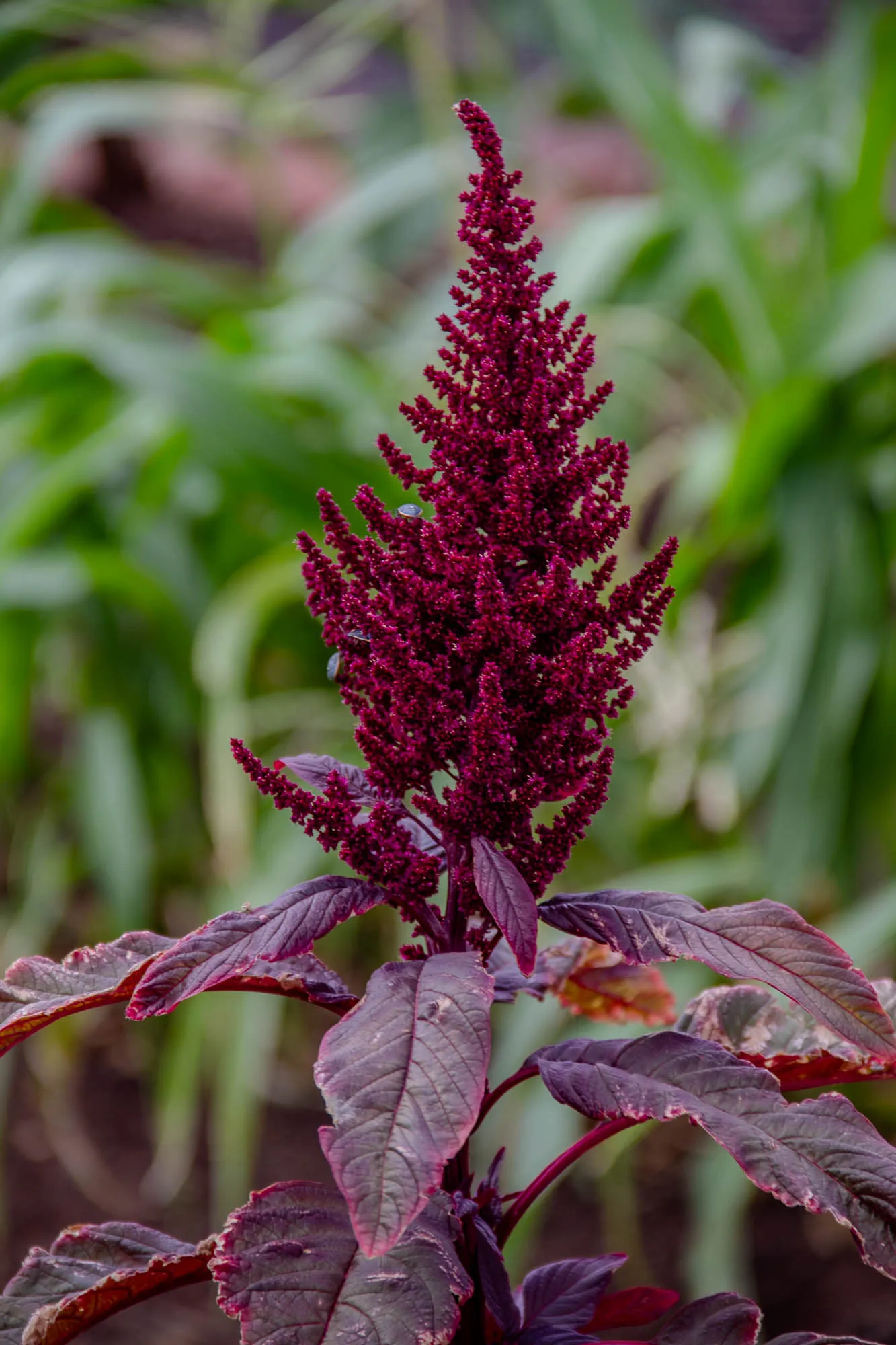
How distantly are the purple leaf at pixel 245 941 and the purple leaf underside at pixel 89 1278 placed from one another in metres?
0.09

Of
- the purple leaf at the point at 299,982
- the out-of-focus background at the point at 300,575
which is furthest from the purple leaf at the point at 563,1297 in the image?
the out-of-focus background at the point at 300,575

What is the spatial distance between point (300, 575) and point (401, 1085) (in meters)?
1.16

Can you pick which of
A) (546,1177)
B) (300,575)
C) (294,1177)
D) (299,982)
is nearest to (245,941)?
(299,982)

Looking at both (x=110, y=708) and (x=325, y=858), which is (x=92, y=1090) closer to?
(x=110, y=708)

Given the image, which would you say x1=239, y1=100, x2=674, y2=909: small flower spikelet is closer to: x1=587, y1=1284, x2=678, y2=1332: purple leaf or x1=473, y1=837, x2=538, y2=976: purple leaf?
x1=473, y1=837, x2=538, y2=976: purple leaf

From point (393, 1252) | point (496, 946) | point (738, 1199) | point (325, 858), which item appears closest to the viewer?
point (393, 1252)

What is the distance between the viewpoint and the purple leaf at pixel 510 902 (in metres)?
0.39

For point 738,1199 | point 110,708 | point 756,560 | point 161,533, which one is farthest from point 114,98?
point 738,1199

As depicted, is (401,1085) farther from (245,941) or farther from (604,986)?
(604,986)

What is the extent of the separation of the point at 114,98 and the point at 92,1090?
1375mm

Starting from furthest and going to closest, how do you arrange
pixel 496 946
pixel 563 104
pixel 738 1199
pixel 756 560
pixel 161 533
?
pixel 563 104 < pixel 161 533 < pixel 756 560 < pixel 738 1199 < pixel 496 946

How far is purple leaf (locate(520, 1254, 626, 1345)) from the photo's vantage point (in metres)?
0.44

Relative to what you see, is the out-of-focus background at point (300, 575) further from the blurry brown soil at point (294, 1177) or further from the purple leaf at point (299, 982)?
the purple leaf at point (299, 982)

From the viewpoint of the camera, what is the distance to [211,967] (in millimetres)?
389
